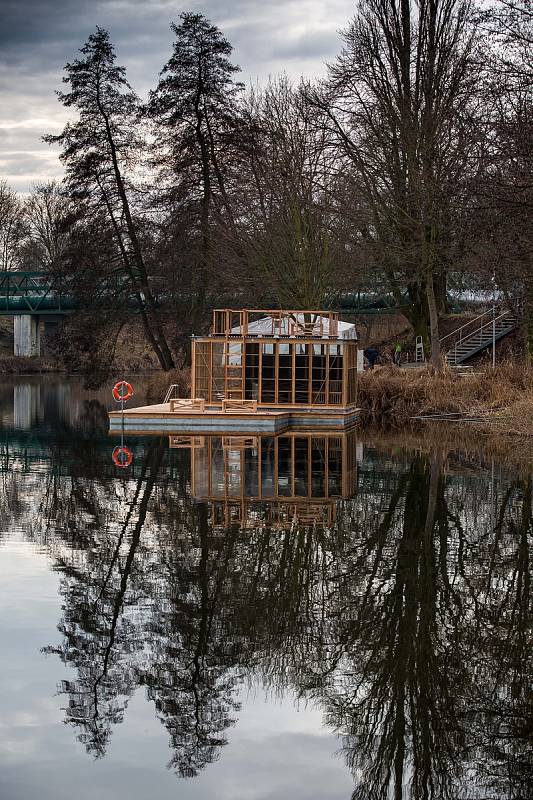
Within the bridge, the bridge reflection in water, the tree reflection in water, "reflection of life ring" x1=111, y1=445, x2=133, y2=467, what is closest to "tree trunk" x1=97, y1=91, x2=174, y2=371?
the bridge reflection in water

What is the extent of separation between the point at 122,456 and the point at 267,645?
14.4 metres

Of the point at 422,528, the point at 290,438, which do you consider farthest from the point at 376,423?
the point at 422,528

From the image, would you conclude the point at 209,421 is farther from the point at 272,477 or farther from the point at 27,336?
the point at 27,336

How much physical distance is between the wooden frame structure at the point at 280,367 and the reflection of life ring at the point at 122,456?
7.30m

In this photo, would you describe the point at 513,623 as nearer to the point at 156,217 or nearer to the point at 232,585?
the point at 232,585

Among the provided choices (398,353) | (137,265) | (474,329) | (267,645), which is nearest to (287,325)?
(398,353)

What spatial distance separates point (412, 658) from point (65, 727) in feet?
7.71

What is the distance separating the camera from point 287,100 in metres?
36.7

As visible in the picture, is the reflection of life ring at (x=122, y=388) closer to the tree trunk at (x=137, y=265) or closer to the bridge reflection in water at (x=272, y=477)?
the bridge reflection in water at (x=272, y=477)

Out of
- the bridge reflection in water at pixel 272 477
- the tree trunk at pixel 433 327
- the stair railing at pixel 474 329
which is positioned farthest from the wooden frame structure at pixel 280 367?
the stair railing at pixel 474 329

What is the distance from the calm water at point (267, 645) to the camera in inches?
222

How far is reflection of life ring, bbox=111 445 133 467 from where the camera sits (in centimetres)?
2033

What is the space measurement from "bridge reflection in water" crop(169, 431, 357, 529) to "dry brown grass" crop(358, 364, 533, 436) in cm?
514

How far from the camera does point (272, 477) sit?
57.5 feet
